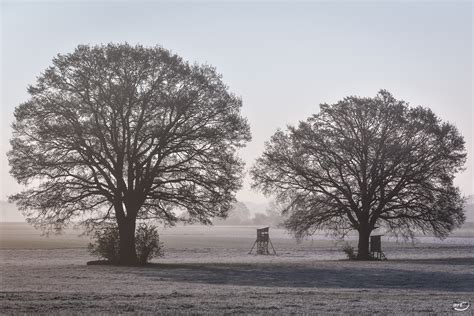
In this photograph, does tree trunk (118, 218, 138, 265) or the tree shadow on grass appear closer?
the tree shadow on grass

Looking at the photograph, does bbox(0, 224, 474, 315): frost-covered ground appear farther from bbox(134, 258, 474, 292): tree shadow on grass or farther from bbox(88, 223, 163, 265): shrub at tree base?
bbox(88, 223, 163, 265): shrub at tree base

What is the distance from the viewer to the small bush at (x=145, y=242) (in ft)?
157

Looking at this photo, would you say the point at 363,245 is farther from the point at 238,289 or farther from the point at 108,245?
the point at 238,289

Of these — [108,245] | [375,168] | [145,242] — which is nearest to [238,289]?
[145,242]

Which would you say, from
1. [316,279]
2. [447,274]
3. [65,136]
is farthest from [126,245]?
[447,274]

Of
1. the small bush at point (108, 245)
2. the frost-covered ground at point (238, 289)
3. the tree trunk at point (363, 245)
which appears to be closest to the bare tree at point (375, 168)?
the tree trunk at point (363, 245)

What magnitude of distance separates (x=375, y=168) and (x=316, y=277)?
21.5 metres

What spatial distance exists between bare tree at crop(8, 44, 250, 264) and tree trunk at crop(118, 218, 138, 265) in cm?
7

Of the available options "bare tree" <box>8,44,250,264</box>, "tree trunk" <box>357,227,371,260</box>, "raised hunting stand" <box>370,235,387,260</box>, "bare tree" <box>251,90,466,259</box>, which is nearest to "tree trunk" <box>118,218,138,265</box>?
"bare tree" <box>8,44,250,264</box>

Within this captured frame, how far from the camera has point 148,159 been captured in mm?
47094

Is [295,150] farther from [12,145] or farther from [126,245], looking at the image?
[12,145]

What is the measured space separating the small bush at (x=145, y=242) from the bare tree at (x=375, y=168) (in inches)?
551

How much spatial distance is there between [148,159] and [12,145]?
9220mm

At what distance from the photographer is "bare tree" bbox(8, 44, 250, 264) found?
4544cm
